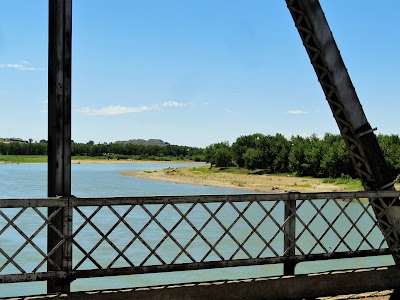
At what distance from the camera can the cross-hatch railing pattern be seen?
22.2 feet

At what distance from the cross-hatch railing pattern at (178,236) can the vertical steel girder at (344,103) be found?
0.89 feet

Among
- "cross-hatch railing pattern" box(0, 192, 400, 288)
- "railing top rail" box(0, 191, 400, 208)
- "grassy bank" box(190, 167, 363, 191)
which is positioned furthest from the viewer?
"grassy bank" box(190, 167, 363, 191)

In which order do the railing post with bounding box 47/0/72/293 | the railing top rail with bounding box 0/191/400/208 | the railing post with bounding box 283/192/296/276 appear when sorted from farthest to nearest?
the railing post with bounding box 283/192/296/276
the railing post with bounding box 47/0/72/293
the railing top rail with bounding box 0/191/400/208

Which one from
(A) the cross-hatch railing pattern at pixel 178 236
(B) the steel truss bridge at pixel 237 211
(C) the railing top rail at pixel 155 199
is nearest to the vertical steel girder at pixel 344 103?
(B) the steel truss bridge at pixel 237 211

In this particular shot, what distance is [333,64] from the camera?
8578 mm

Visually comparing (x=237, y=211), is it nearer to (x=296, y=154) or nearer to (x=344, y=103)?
(x=344, y=103)

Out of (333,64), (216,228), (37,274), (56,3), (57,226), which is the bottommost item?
(216,228)

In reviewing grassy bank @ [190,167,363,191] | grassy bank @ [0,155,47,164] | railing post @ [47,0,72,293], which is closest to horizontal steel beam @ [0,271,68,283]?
railing post @ [47,0,72,293]

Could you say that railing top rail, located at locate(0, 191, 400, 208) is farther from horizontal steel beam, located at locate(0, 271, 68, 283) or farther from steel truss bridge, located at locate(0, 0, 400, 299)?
horizontal steel beam, located at locate(0, 271, 68, 283)

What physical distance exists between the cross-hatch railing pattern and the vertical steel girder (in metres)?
0.27

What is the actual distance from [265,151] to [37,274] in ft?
348

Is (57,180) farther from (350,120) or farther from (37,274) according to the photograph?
(350,120)

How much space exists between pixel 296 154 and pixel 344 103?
294 feet

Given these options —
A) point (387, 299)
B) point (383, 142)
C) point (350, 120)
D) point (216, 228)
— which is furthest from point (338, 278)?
point (383, 142)
